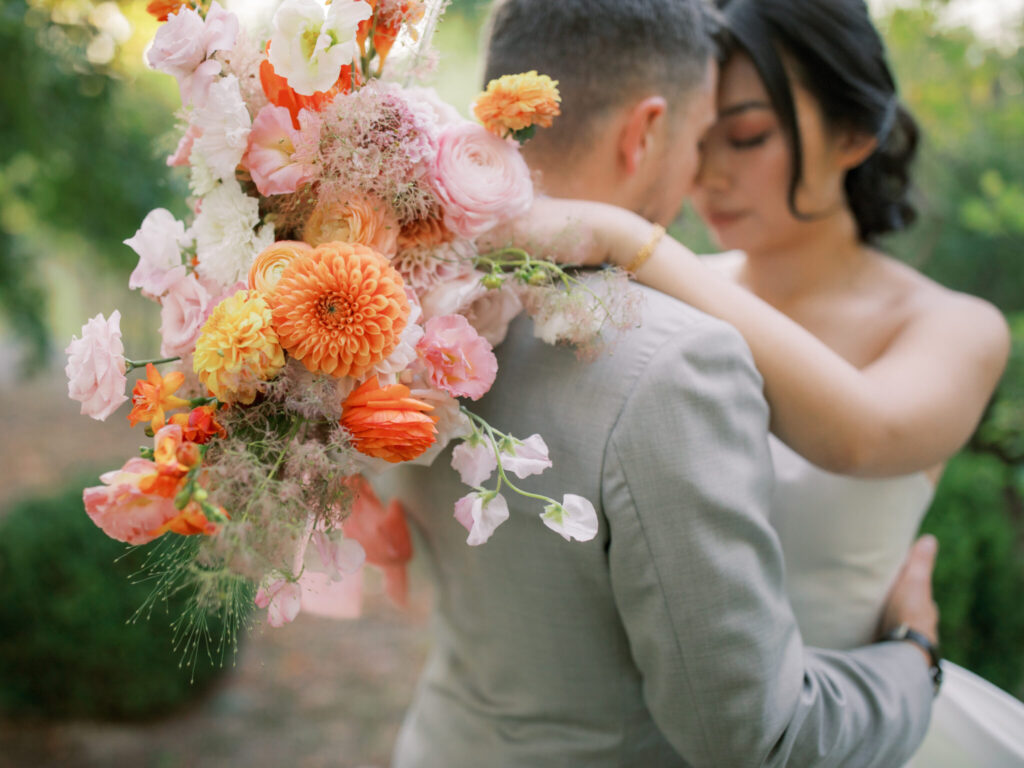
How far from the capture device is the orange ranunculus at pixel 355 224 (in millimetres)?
1092

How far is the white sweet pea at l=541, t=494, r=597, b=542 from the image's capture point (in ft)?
3.44

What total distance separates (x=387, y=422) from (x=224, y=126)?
0.51 metres

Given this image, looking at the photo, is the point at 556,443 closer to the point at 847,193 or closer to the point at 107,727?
the point at 847,193

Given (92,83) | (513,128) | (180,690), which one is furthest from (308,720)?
(513,128)

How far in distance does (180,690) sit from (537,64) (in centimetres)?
383

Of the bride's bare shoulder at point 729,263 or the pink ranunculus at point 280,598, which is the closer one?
the pink ranunculus at point 280,598

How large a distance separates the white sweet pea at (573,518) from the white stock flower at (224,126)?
0.69 metres

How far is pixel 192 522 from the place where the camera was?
34.7 inches

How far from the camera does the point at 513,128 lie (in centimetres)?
119

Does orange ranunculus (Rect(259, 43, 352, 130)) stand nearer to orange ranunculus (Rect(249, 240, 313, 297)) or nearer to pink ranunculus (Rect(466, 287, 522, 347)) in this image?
orange ranunculus (Rect(249, 240, 313, 297))

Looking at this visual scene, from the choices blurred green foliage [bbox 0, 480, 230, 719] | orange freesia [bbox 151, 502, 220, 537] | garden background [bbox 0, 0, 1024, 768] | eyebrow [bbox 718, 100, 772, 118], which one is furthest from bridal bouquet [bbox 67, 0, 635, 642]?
blurred green foliage [bbox 0, 480, 230, 719]

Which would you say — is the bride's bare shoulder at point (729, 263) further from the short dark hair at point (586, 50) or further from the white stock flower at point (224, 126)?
the white stock flower at point (224, 126)

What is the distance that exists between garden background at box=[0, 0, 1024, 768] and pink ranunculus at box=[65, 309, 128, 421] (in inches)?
77.0

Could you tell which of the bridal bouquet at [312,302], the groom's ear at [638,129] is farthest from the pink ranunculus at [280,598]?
the groom's ear at [638,129]
